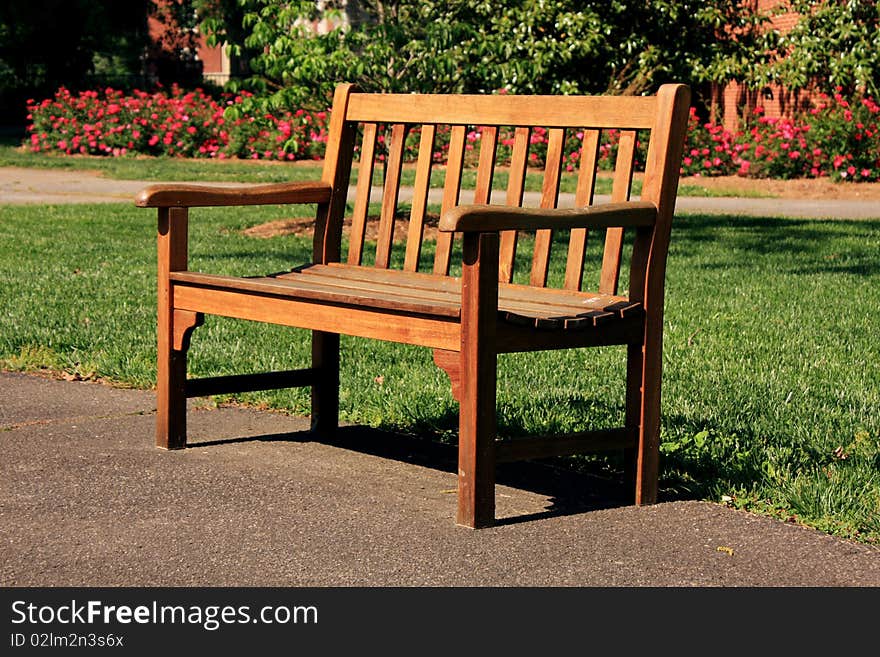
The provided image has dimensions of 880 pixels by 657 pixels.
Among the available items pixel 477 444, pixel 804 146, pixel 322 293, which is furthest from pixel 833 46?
pixel 477 444

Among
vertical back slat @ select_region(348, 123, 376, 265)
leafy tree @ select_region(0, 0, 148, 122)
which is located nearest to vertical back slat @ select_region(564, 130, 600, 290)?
vertical back slat @ select_region(348, 123, 376, 265)

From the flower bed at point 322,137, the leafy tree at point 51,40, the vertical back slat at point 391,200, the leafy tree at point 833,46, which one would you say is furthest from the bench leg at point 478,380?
the leafy tree at point 51,40

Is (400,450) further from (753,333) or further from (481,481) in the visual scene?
(753,333)

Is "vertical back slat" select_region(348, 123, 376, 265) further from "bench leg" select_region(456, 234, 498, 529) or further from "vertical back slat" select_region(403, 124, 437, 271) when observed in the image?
"bench leg" select_region(456, 234, 498, 529)

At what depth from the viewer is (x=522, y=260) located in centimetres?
1055

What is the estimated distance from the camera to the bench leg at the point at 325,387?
4910 mm

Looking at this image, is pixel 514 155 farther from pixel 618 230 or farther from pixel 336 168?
pixel 336 168

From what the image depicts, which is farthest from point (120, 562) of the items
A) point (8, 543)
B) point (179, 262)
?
point (179, 262)

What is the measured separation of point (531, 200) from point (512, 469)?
10638 mm

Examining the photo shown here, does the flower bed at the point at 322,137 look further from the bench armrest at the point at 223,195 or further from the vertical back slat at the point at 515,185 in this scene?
the vertical back slat at the point at 515,185

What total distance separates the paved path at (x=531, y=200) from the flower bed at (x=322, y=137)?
1971 mm

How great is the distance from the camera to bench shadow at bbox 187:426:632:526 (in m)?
4.08

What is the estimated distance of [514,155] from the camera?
4.41 meters
